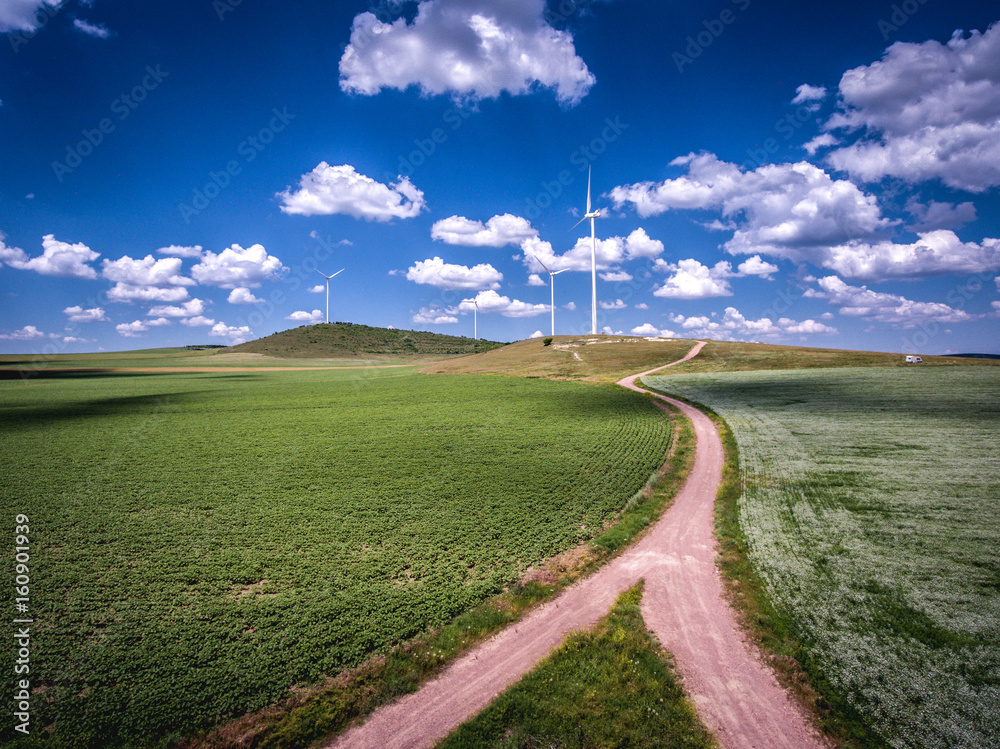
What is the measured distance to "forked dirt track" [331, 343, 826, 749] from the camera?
27.9 feet

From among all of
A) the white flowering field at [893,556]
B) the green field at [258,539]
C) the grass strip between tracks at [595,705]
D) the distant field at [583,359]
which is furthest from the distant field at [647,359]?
the grass strip between tracks at [595,705]

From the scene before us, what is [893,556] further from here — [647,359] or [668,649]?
[647,359]

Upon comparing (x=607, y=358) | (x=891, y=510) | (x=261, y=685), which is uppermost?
(x=607, y=358)

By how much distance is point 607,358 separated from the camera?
9881 cm

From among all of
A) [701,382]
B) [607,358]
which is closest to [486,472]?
[701,382]

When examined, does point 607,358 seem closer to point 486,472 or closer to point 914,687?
point 486,472

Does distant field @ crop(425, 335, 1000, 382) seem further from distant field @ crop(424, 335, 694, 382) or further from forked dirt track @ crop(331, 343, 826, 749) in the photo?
forked dirt track @ crop(331, 343, 826, 749)

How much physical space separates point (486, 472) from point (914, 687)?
1697 centimetres

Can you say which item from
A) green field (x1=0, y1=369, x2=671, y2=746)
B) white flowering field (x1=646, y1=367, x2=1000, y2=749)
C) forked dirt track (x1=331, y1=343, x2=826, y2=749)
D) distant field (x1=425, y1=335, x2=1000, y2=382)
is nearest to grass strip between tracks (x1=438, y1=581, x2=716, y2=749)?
forked dirt track (x1=331, y1=343, x2=826, y2=749)

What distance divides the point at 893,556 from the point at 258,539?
21.3m

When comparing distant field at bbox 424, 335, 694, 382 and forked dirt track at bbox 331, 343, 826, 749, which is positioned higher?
distant field at bbox 424, 335, 694, 382

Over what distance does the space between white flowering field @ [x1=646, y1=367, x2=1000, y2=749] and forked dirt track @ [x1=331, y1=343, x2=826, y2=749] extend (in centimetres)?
158

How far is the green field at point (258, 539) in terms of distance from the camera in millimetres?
9586

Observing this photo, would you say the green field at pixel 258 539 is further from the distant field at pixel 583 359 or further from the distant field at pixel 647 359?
the distant field at pixel 647 359
